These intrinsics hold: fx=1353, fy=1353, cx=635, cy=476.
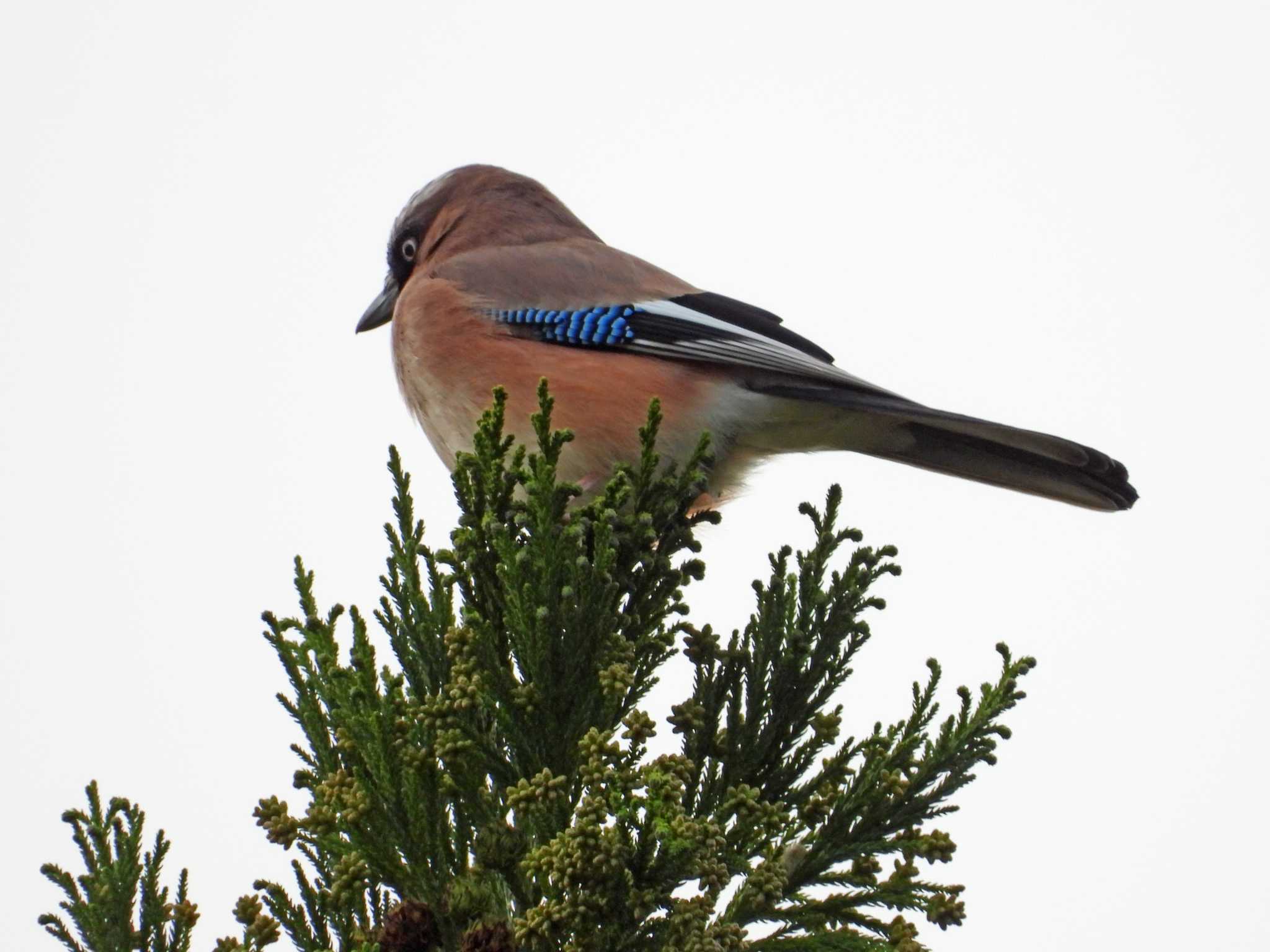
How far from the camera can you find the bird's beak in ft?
20.1

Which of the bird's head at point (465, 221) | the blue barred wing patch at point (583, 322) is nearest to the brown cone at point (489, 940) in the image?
the blue barred wing patch at point (583, 322)

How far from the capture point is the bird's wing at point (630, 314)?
459 centimetres

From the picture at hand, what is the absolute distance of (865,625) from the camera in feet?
10.4

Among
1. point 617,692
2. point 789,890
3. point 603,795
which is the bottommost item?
point 789,890

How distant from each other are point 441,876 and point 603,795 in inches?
16.8

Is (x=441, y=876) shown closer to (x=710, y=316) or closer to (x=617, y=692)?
(x=617, y=692)

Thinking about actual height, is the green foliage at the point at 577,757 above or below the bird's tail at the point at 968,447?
below

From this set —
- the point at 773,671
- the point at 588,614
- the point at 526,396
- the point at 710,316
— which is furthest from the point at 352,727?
the point at 710,316

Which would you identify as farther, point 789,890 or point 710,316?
point 710,316

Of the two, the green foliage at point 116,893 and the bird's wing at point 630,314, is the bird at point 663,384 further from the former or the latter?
the green foliage at point 116,893

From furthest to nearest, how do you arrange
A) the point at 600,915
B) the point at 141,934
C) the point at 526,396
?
the point at 526,396 < the point at 141,934 < the point at 600,915

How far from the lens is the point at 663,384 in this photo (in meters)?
4.62

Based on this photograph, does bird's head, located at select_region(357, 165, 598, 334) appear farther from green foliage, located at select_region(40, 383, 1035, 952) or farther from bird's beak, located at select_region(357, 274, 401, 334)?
green foliage, located at select_region(40, 383, 1035, 952)

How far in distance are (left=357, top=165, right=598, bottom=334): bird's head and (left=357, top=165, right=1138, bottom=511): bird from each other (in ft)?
2.21
